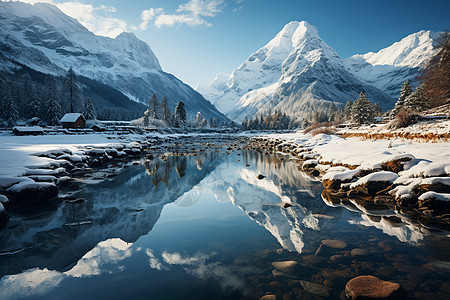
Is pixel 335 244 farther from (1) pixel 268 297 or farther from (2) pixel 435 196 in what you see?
(2) pixel 435 196

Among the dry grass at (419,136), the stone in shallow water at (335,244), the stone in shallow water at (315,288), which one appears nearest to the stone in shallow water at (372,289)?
the stone in shallow water at (315,288)

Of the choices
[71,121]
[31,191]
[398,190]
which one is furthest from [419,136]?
[71,121]

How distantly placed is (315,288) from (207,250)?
270 centimetres

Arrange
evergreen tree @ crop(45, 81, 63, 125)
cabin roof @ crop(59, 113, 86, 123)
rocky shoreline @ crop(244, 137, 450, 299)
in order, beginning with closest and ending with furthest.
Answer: rocky shoreline @ crop(244, 137, 450, 299)
cabin roof @ crop(59, 113, 86, 123)
evergreen tree @ crop(45, 81, 63, 125)

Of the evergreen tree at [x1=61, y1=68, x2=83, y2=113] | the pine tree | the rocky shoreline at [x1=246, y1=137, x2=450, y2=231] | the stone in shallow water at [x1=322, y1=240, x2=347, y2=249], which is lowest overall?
the stone in shallow water at [x1=322, y1=240, x2=347, y2=249]

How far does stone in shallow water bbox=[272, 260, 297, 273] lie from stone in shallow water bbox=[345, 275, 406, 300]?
107cm

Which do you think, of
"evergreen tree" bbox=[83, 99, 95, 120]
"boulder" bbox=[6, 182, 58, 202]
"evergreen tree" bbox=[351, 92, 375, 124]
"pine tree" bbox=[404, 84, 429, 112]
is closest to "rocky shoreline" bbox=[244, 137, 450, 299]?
"boulder" bbox=[6, 182, 58, 202]

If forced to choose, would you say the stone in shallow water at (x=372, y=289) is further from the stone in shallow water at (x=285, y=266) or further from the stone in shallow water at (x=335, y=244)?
the stone in shallow water at (x=335, y=244)

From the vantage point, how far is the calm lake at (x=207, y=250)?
13.6ft

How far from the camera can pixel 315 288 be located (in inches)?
159

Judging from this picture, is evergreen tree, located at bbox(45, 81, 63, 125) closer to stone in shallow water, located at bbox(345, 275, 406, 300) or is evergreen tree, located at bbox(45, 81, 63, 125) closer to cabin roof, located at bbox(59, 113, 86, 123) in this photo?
cabin roof, located at bbox(59, 113, 86, 123)

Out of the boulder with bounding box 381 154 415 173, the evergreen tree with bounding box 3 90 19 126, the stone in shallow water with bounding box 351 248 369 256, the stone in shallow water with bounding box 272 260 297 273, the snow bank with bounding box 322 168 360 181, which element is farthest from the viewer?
the evergreen tree with bounding box 3 90 19 126

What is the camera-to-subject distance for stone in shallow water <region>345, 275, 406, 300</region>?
3.66 m

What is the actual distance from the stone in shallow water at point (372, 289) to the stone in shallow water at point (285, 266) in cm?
107
